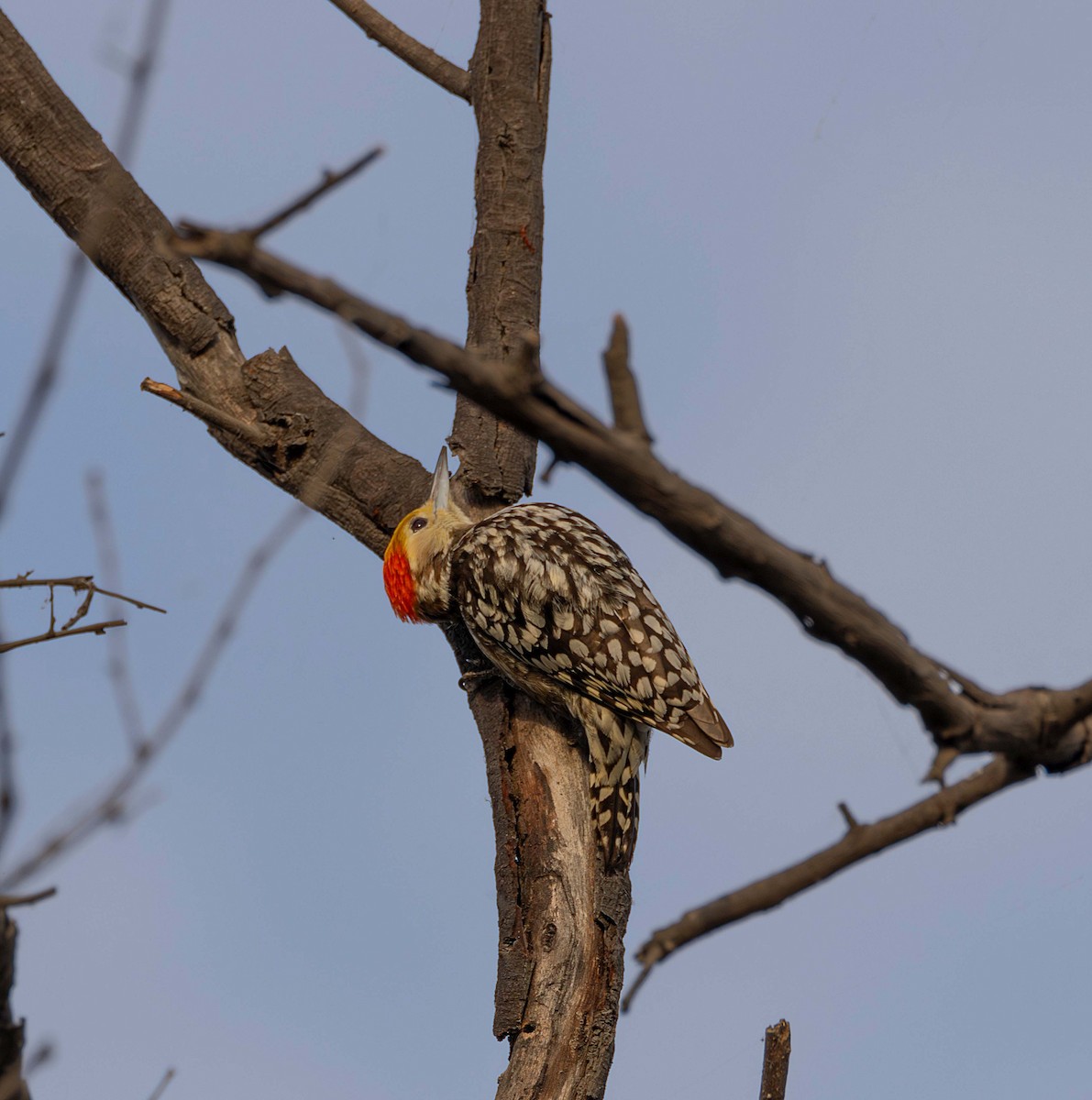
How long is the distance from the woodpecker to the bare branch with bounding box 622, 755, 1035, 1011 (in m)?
2.43

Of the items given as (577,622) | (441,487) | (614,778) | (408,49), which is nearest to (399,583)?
(441,487)

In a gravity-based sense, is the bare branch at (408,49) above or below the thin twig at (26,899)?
above

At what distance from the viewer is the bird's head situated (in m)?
5.00

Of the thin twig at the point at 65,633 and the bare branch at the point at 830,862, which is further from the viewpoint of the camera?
the thin twig at the point at 65,633

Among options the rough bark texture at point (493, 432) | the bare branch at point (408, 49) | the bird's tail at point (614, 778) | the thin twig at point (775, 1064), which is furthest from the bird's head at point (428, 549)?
the thin twig at point (775, 1064)

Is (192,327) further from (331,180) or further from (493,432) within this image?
(331,180)

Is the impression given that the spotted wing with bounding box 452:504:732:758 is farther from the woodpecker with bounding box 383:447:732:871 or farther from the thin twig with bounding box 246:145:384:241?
the thin twig with bounding box 246:145:384:241

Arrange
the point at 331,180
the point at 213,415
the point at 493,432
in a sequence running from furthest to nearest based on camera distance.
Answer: the point at 493,432, the point at 213,415, the point at 331,180

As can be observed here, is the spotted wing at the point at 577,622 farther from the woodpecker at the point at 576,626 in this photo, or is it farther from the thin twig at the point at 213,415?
the thin twig at the point at 213,415

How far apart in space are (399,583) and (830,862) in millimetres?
3504

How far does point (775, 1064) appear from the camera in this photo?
9.78 feet

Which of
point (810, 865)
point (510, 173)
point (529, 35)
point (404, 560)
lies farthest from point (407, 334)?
point (529, 35)

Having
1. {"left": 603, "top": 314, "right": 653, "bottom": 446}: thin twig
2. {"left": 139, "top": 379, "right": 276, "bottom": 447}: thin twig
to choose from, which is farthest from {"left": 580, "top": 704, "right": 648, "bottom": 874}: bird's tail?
{"left": 603, "top": 314, "right": 653, "bottom": 446}: thin twig

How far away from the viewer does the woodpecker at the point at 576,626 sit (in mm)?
4430
